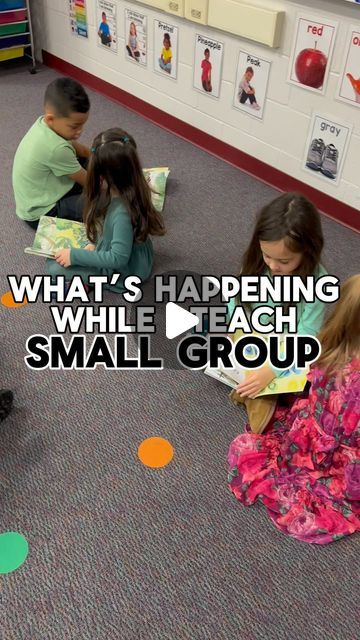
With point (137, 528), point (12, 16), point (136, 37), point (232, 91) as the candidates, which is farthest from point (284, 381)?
point (12, 16)

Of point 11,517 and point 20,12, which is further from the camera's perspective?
point 20,12

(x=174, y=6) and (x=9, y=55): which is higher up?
(x=174, y=6)

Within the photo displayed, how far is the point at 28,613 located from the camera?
1176mm

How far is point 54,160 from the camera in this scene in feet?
6.61

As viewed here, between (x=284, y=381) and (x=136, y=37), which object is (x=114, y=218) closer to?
(x=284, y=381)

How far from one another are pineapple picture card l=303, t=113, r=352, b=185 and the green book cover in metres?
1.05

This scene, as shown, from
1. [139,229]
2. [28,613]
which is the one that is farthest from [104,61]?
[28,613]

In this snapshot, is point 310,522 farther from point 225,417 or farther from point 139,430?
point 139,430

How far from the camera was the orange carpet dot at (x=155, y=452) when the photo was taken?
4.78 ft

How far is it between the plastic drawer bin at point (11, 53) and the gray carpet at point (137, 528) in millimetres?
2374

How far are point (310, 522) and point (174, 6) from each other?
2.35m

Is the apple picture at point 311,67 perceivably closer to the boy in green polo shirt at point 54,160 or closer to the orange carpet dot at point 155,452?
the boy in green polo shirt at point 54,160

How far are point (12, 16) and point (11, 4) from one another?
64 mm

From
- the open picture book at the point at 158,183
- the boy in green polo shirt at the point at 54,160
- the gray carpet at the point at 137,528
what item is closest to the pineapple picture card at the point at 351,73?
the open picture book at the point at 158,183
